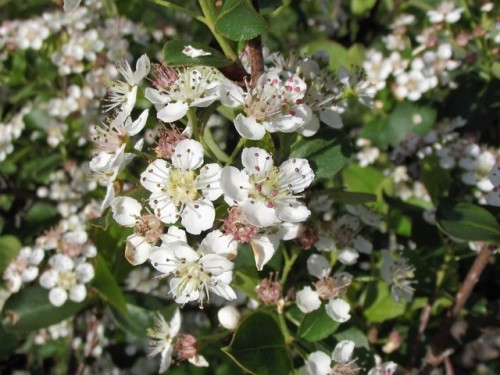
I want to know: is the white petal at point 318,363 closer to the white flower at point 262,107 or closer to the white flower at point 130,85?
the white flower at point 262,107

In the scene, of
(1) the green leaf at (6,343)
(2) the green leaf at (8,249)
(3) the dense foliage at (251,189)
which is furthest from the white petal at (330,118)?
(1) the green leaf at (6,343)

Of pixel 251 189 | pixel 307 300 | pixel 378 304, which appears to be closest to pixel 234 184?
pixel 251 189

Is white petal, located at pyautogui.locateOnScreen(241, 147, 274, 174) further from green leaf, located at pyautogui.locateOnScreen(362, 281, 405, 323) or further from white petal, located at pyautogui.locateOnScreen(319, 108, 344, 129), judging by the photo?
green leaf, located at pyautogui.locateOnScreen(362, 281, 405, 323)

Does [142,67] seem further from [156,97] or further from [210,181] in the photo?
[210,181]

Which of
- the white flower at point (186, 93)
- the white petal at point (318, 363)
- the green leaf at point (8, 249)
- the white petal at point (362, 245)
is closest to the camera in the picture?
the white flower at point (186, 93)

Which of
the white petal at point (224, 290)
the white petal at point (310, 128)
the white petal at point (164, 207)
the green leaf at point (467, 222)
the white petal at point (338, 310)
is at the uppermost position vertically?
the white petal at point (310, 128)

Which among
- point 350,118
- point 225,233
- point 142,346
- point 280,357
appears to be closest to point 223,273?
point 225,233

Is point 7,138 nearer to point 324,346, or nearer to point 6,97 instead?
point 6,97
